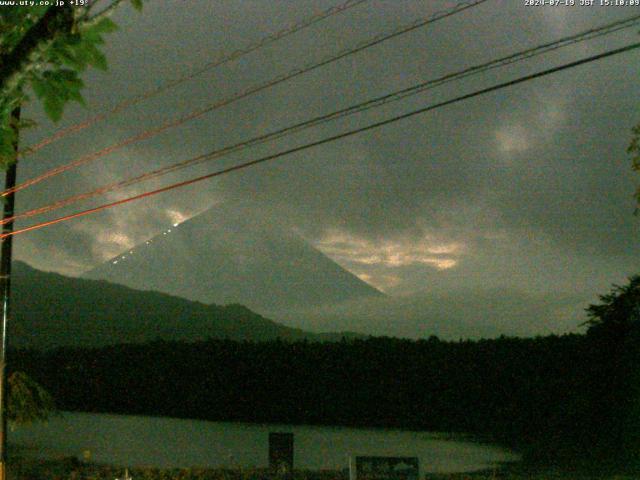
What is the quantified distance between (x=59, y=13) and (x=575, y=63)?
558cm

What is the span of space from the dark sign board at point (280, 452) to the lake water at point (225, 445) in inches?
150

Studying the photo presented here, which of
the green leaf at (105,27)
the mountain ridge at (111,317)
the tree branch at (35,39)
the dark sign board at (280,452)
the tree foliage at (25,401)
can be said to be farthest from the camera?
the mountain ridge at (111,317)

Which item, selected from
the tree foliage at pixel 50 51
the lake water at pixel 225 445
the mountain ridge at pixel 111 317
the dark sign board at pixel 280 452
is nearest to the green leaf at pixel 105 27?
the tree foliage at pixel 50 51

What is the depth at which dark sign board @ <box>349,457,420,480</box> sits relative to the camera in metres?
9.89

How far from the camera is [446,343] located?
27328 mm

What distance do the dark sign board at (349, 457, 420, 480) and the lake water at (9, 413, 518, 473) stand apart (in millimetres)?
6161

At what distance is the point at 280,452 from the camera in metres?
12.2

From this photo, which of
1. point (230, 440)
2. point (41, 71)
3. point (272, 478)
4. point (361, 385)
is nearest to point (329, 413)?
point (361, 385)

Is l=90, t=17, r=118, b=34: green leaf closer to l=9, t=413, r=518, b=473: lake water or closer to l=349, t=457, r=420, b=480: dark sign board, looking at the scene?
l=349, t=457, r=420, b=480: dark sign board

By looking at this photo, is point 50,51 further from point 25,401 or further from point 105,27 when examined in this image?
point 25,401

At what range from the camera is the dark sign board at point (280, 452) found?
40.0ft

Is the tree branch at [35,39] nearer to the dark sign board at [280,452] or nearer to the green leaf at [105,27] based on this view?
Answer: the green leaf at [105,27]

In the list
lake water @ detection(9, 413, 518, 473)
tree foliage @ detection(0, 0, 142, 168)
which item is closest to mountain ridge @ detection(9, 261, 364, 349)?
lake water @ detection(9, 413, 518, 473)

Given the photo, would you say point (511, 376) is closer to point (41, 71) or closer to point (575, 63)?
point (575, 63)
